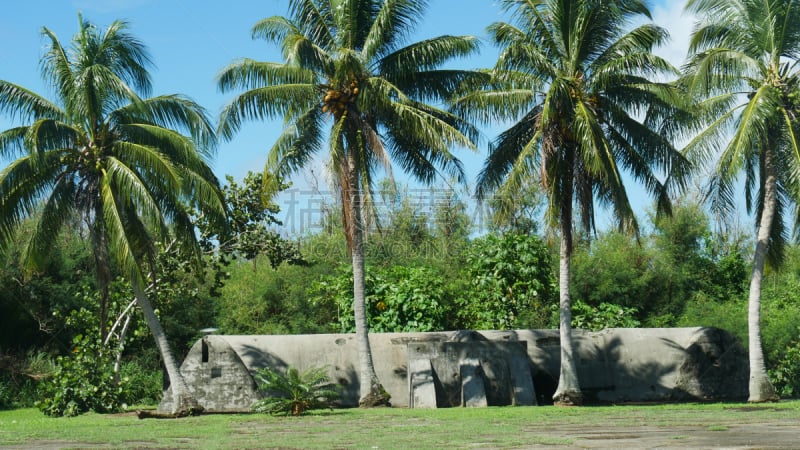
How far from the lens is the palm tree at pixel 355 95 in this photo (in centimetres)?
1728

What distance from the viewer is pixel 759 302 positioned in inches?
686

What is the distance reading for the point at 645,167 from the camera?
18281 millimetres

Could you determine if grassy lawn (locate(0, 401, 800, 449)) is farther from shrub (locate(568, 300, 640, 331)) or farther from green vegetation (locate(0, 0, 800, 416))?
shrub (locate(568, 300, 640, 331))

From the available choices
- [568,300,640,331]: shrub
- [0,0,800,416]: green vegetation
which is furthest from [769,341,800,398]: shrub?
[568,300,640,331]: shrub

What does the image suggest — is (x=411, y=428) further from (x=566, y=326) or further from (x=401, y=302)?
(x=401, y=302)

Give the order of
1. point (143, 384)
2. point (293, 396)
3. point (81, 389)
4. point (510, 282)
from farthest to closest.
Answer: point (510, 282)
point (143, 384)
point (81, 389)
point (293, 396)

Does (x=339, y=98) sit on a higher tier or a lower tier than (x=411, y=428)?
higher

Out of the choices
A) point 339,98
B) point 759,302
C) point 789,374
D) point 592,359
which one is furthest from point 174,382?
point 789,374

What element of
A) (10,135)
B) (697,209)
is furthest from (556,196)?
(697,209)

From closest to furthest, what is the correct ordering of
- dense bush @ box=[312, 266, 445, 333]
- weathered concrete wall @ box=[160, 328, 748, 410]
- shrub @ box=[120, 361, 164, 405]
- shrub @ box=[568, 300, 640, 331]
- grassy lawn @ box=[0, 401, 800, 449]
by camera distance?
grassy lawn @ box=[0, 401, 800, 449] < weathered concrete wall @ box=[160, 328, 748, 410] < shrub @ box=[120, 361, 164, 405] < dense bush @ box=[312, 266, 445, 333] < shrub @ box=[568, 300, 640, 331]

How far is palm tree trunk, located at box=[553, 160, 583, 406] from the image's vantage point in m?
17.3

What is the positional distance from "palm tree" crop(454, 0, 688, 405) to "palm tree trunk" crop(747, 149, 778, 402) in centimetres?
168

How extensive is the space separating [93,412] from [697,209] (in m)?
21.4

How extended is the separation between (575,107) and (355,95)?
14.3ft
